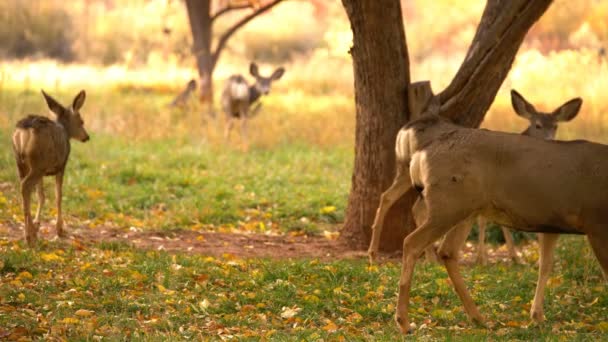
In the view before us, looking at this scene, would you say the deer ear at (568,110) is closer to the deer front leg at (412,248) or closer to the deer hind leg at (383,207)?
the deer hind leg at (383,207)

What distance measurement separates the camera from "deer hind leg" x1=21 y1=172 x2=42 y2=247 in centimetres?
947

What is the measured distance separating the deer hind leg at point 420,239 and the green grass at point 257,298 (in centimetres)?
17

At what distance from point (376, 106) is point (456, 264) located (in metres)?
2.70

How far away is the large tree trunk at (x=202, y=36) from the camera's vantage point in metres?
22.8

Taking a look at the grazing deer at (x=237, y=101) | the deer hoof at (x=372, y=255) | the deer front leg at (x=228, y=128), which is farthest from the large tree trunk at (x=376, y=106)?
the grazing deer at (x=237, y=101)

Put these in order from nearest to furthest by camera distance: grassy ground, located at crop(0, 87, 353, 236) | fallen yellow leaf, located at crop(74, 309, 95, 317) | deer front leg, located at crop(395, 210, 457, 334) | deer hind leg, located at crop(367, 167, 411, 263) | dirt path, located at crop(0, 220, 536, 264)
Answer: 1. deer front leg, located at crop(395, 210, 457, 334)
2. fallen yellow leaf, located at crop(74, 309, 95, 317)
3. deer hind leg, located at crop(367, 167, 411, 263)
4. dirt path, located at crop(0, 220, 536, 264)
5. grassy ground, located at crop(0, 87, 353, 236)

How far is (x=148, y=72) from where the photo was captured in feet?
92.2

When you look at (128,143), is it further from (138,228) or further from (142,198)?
(138,228)

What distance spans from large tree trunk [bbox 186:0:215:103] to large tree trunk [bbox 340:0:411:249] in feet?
42.0

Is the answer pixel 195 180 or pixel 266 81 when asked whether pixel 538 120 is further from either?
pixel 266 81

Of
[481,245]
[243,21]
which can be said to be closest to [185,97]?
[243,21]

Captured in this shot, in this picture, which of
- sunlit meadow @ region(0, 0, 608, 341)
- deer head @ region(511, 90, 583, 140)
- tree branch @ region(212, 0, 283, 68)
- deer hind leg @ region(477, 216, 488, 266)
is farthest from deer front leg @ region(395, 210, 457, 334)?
tree branch @ region(212, 0, 283, 68)

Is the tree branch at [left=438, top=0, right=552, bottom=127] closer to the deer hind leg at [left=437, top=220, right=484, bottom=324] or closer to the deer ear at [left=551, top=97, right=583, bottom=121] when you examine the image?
the deer ear at [left=551, top=97, right=583, bottom=121]

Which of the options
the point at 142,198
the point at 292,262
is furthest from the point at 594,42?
the point at 292,262
